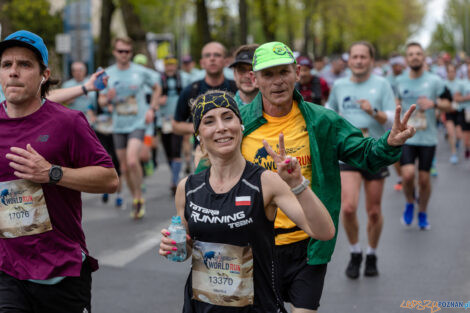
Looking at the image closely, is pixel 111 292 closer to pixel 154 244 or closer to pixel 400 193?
pixel 154 244

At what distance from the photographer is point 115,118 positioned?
33.0 feet

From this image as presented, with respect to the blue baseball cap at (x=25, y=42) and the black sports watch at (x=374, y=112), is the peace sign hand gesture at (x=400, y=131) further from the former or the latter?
the black sports watch at (x=374, y=112)

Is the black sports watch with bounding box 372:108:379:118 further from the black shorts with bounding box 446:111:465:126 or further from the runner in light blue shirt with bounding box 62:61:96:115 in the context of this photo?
the black shorts with bounding box 446:111:465:126

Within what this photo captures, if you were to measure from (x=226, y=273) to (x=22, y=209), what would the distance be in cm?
102

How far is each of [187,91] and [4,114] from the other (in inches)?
177

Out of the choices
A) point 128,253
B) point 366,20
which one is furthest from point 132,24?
point 366,20

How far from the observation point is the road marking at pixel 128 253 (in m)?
7.24

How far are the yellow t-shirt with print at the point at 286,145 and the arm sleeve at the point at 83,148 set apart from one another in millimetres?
888

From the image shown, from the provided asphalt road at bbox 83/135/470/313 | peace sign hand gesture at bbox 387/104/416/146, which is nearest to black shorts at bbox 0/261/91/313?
peace sign hand gesture at bbox 387/104/416/146

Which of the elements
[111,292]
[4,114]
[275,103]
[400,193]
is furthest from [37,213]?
[400,193]

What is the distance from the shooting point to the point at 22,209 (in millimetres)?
3352

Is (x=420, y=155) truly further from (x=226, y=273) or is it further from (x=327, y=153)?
(x=226, y=273)

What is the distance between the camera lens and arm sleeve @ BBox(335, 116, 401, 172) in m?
3.65

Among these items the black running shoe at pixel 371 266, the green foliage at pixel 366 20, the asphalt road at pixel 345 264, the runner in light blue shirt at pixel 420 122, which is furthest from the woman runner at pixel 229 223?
the green foliage at pixel 366 20
